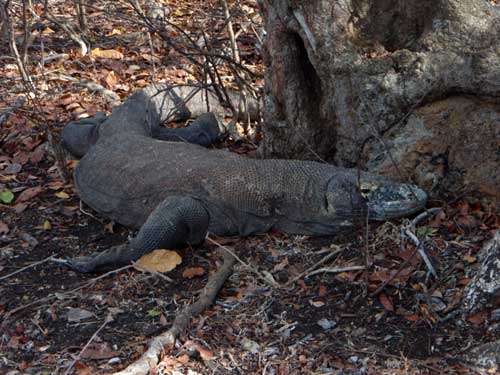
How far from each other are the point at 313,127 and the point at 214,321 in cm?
181

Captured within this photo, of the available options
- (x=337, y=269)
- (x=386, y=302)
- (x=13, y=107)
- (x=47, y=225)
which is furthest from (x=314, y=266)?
(x=13, y=107)

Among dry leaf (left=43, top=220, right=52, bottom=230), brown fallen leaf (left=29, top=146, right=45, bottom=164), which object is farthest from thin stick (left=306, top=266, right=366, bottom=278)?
brown fallen leaf (left=29, top=146, right=45, bottom=164)

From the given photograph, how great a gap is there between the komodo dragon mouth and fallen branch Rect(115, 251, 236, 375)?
0.92 m

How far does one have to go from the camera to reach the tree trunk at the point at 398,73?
185 inches

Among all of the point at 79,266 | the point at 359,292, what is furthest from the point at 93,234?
the point at 359,292

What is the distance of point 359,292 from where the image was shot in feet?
13.7

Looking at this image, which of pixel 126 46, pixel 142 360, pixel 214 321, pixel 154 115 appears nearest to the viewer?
pixel 142 360

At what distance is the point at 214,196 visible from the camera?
528 centimetres

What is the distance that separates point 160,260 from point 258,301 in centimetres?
83

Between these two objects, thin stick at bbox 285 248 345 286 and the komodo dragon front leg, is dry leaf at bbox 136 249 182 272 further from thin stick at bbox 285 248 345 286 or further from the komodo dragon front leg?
thin stick at bbox 285 248 345 286

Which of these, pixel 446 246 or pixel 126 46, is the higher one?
pixel 126 46

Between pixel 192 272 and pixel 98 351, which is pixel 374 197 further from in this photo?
pixel 98 351

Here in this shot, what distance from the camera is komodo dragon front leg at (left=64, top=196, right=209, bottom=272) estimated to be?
16.0 feet

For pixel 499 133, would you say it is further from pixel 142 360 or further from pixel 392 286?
pixel 142 360
